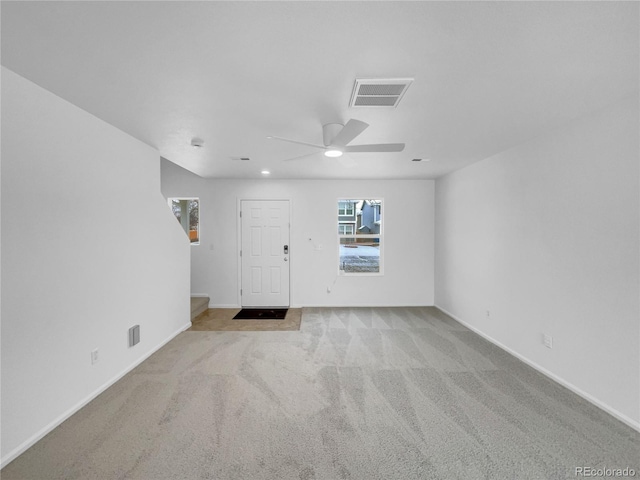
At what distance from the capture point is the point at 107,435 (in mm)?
1988

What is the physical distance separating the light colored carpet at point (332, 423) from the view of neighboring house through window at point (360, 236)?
7.54 feet

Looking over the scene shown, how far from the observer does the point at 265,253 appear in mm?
5328

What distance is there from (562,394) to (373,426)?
1.77 m

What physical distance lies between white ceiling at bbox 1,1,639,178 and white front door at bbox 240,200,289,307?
262 centimetres

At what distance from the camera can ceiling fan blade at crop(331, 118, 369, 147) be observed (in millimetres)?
2021

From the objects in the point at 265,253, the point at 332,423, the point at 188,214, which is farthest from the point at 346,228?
the point at 332,423

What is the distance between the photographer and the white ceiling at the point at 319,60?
4.20 ft

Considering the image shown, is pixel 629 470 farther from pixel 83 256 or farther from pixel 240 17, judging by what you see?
pixel 83 256

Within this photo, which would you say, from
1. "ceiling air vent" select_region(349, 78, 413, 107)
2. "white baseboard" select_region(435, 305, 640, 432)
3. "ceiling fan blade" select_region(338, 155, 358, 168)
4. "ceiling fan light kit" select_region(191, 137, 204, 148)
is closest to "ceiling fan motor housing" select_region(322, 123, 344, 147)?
"ceiling air vent" select_region(349, 78, 413, 107)

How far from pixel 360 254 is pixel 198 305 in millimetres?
3057

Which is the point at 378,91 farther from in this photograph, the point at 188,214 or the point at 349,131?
the point at 188,214

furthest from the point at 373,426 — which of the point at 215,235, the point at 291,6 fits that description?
the point at 215,235

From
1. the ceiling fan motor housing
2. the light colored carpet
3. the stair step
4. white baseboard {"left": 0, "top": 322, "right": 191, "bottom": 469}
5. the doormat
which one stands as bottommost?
the light colored carpet

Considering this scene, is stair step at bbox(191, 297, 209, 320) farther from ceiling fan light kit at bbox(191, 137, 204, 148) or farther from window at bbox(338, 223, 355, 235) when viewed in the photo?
window at bbox(338, 223, 355, 235)
